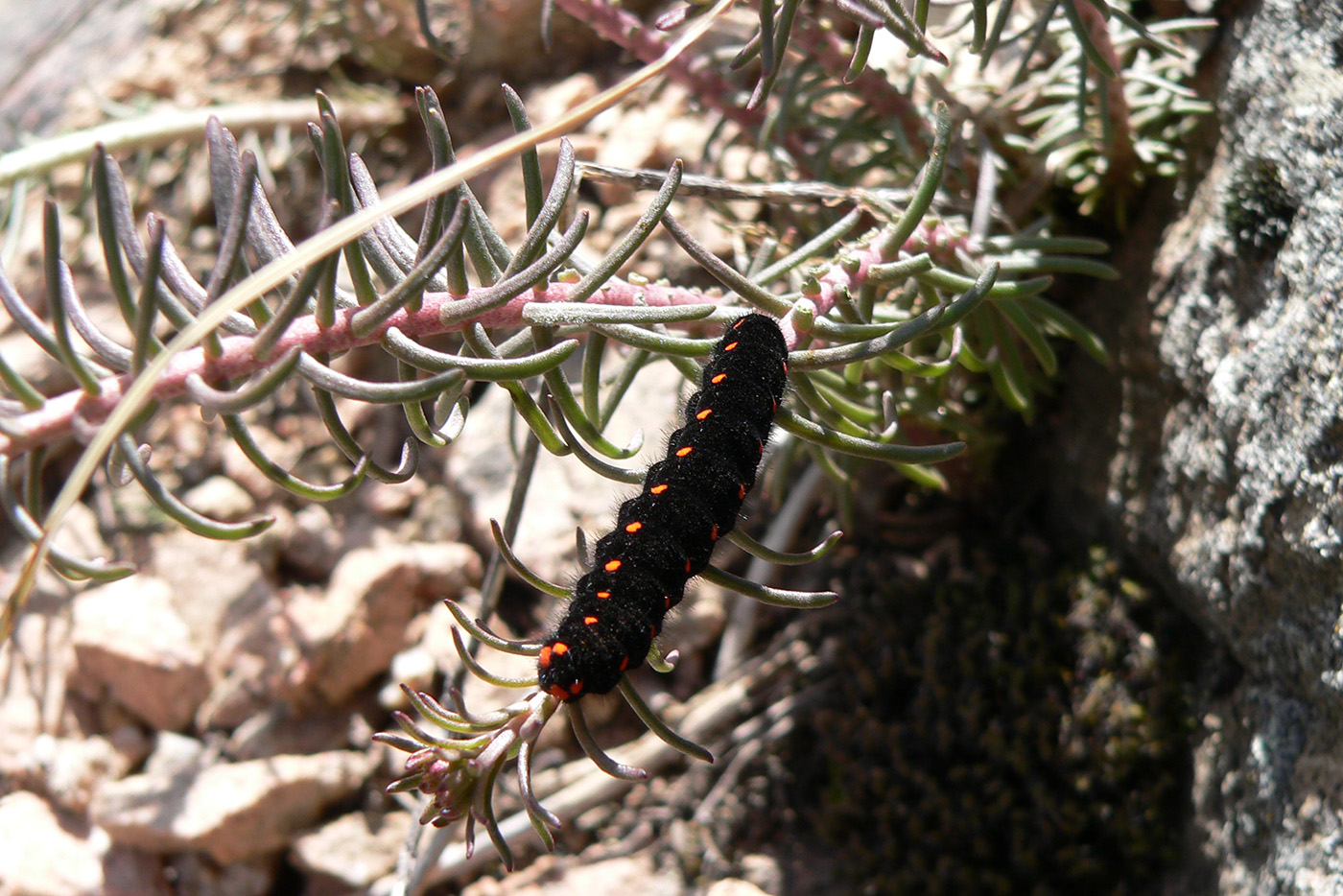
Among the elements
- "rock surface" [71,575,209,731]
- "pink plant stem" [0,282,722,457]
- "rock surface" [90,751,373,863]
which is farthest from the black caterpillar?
"rock surface" [71,575,209,731]

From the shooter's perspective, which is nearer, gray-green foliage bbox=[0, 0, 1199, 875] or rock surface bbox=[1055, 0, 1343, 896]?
gray-green foliage bbox=[0, 0, 1199, 875]

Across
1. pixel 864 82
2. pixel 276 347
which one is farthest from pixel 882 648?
pixel 276 347

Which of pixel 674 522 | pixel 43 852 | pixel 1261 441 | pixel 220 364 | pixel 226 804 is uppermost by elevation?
pixel 220 364

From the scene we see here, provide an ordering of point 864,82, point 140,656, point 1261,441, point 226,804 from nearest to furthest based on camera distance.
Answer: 1. point 1261,441
2. point 864,82
3. point 226,804
4. point 140,656

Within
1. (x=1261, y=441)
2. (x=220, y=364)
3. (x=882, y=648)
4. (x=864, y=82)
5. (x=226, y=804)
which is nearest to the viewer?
(x=220, y=364)

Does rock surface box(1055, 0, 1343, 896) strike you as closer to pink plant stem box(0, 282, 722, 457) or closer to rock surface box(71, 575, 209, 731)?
pink plant stem box(0, 282, 722, 457)

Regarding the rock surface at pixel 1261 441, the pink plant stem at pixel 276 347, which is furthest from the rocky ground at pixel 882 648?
the pink plant stem at pixel 276 347

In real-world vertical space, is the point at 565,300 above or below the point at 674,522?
above

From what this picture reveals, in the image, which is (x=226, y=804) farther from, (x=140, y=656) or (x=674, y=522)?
(x=674, y=522)

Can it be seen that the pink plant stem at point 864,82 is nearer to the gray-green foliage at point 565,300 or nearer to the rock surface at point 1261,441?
the gray-green foliage at point 565,300
